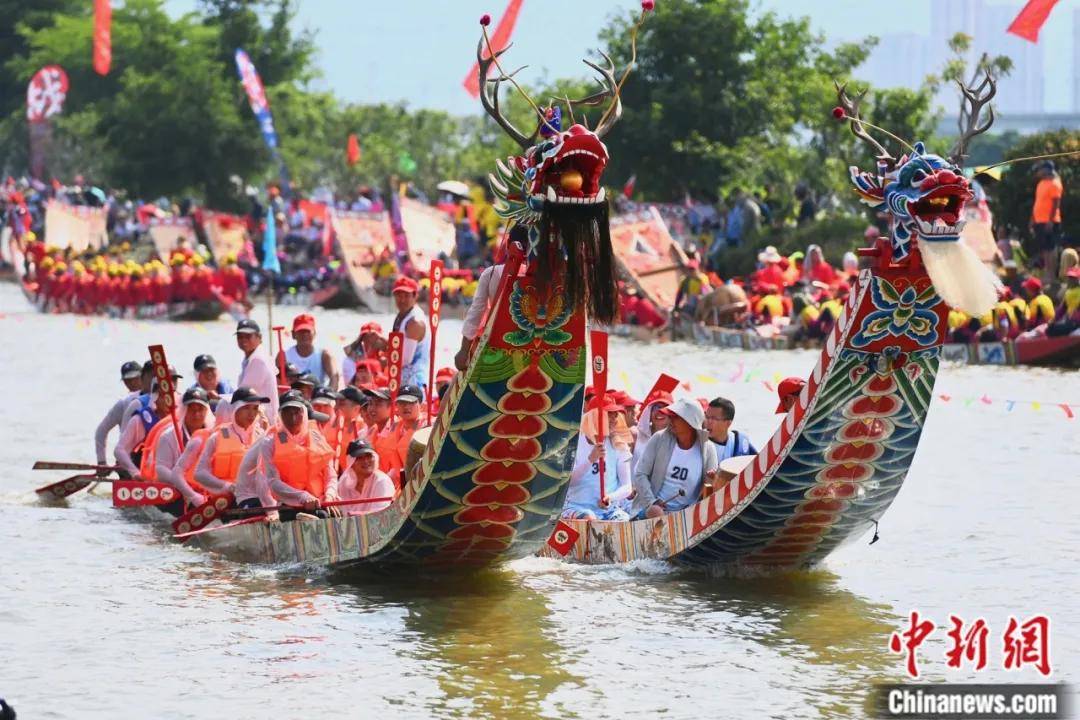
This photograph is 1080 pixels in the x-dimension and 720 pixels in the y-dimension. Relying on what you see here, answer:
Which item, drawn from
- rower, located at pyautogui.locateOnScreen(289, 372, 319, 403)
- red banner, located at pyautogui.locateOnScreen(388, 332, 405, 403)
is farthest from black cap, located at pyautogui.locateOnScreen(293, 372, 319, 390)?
red banner, located at pyautogui.locateOnScreen(388, 332, 405, 403)

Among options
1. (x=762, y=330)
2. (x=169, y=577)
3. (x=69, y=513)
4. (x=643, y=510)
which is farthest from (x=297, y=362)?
(x=762, y=330)

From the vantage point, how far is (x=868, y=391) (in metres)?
12.1

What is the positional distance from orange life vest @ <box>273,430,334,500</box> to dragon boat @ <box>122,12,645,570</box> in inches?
52.6

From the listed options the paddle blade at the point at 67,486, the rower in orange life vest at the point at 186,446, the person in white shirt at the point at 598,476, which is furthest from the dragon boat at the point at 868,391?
the paddle blade at the point at 67,486

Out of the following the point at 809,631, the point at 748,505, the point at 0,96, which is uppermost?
the point at 0,96

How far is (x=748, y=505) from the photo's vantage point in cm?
1291

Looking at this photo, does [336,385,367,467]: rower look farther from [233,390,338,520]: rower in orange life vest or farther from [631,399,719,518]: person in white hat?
[631,399,719,518]: person in white hat

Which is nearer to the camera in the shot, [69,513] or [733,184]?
[69,513]

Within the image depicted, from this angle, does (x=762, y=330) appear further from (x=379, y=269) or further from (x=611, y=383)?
(x=379, y=269)

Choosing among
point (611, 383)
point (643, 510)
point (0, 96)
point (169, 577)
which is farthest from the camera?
point (0, 96)

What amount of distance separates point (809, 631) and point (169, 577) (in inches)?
196

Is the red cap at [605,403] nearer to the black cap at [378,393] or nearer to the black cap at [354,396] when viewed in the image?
the black cap at [378,393]

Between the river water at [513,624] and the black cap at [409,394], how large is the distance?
56.5 inches

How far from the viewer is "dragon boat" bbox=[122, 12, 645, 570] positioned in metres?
11.5
